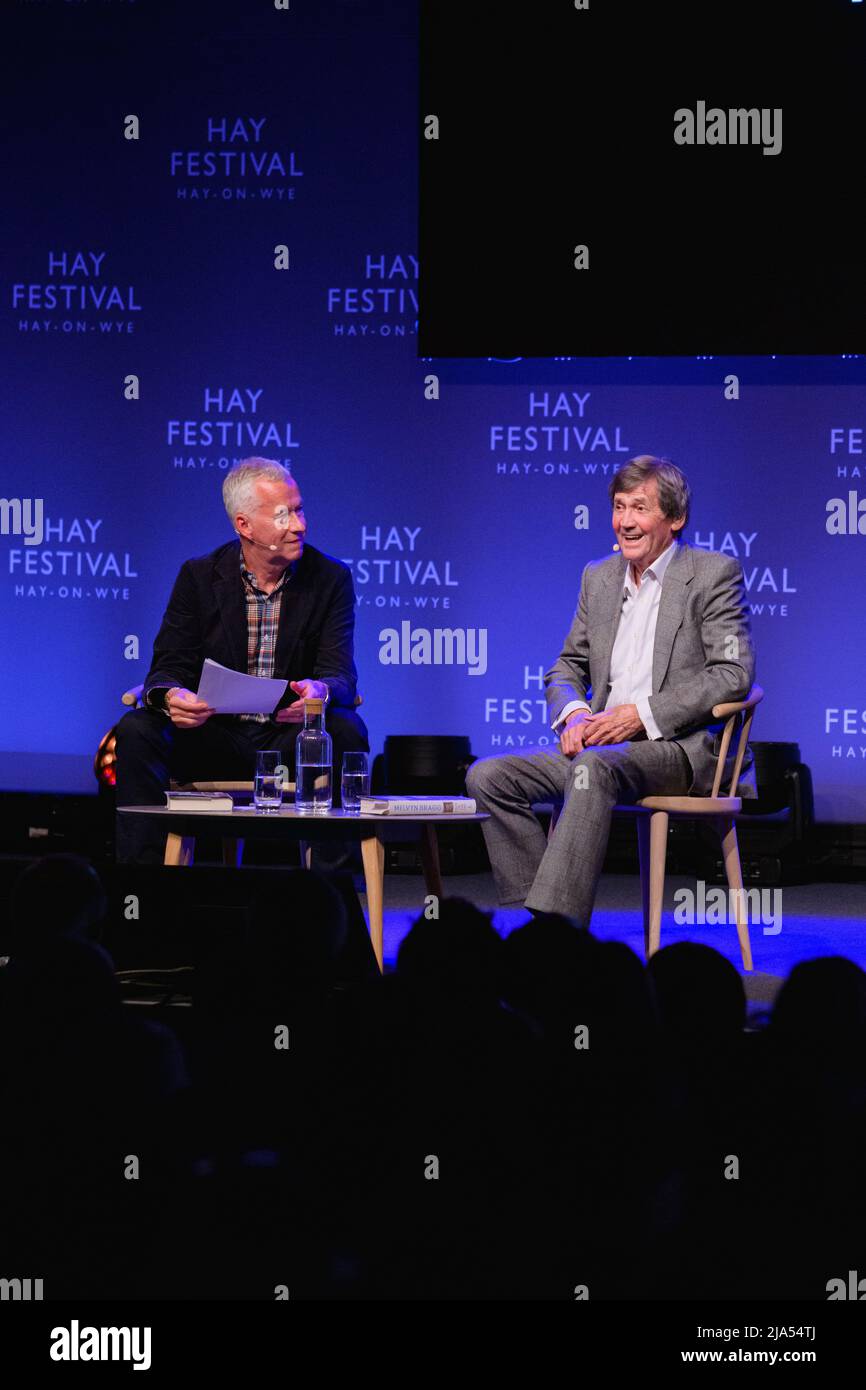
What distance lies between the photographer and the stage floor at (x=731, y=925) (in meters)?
3.68

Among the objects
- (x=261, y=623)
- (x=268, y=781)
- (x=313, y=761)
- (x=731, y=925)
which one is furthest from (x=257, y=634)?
(x=731, y=925)

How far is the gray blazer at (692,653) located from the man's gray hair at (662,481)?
109mm

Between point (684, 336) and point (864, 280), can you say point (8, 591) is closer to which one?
point (684, 336)

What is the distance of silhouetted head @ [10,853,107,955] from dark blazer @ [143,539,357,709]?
79.7 inches

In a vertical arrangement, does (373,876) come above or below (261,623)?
below

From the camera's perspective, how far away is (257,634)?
4.10 meters

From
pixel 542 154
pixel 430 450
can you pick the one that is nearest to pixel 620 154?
pixel 542 154

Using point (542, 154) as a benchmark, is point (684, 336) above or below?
below

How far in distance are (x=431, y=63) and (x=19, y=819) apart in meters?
3.18

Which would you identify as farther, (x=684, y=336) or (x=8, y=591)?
(x=8, y=591)

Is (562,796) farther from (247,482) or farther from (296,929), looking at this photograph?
(296,929)

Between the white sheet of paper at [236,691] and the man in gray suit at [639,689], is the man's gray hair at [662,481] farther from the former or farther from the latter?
the white sheet of paper at [236,691]

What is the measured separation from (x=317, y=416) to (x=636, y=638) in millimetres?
2766

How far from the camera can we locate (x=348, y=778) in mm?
3527
